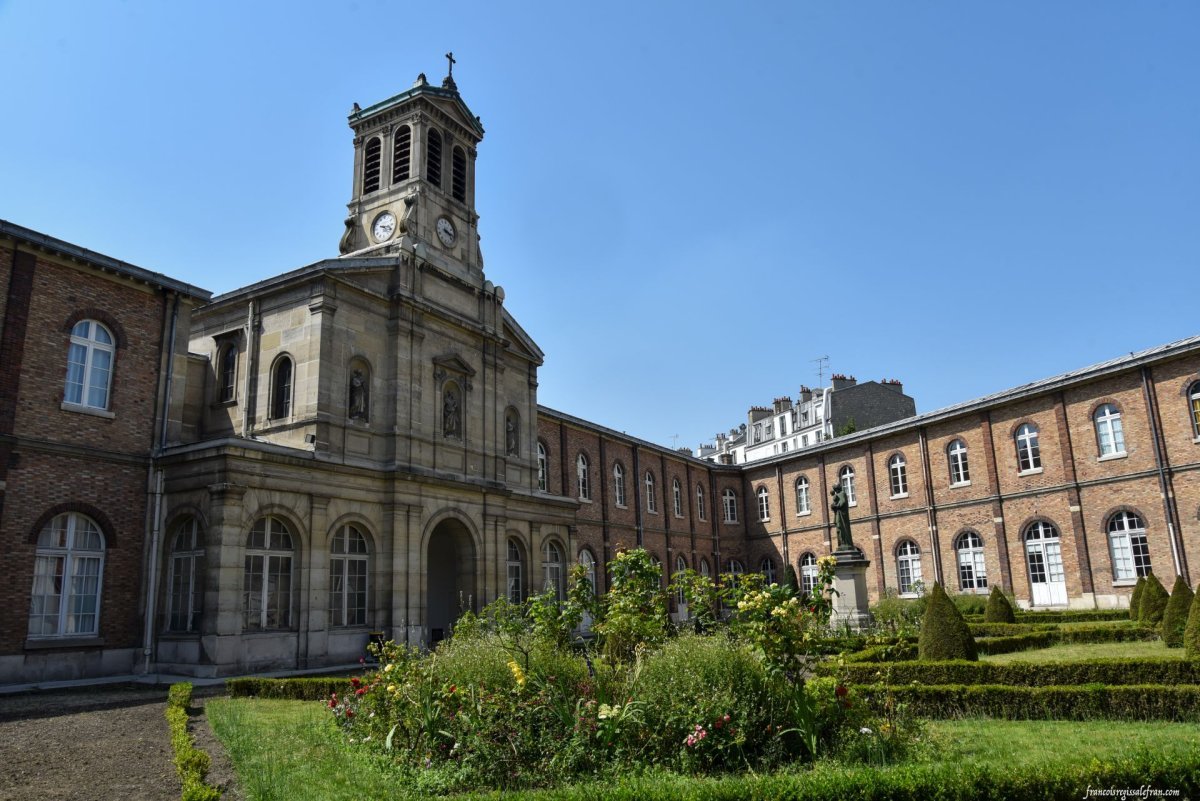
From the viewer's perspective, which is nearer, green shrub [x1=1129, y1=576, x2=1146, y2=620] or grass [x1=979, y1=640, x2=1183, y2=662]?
grass [x1=979, y1=640, x2=1183, y2=662]

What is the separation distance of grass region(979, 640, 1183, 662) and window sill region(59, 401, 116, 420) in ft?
60.0

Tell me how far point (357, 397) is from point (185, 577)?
6.15m

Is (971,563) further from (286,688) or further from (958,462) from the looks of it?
(286,688)

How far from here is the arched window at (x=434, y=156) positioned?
2673cm

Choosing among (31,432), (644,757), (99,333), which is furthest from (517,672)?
(99,333)

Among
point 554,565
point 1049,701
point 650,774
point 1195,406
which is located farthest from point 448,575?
point 1195,406

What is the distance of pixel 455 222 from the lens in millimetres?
27469

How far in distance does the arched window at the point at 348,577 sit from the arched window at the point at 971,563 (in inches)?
901

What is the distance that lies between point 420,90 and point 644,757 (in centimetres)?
2343

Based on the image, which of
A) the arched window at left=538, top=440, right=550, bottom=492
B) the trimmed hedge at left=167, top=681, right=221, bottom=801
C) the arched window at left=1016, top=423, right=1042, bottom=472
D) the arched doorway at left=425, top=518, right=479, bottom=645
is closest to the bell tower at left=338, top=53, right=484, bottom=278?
the arched window at left=538, top=440, right=550, bottom=492

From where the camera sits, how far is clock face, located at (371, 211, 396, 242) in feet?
83.8

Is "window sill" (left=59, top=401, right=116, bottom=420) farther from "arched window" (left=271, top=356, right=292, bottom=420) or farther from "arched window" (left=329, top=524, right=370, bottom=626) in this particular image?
"arched window" (left=329, top=524, right=370, bottom=626)

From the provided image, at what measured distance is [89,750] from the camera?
31.2 ft

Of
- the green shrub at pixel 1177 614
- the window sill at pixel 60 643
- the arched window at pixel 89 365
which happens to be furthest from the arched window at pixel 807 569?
the arched window at pixel 89 365
